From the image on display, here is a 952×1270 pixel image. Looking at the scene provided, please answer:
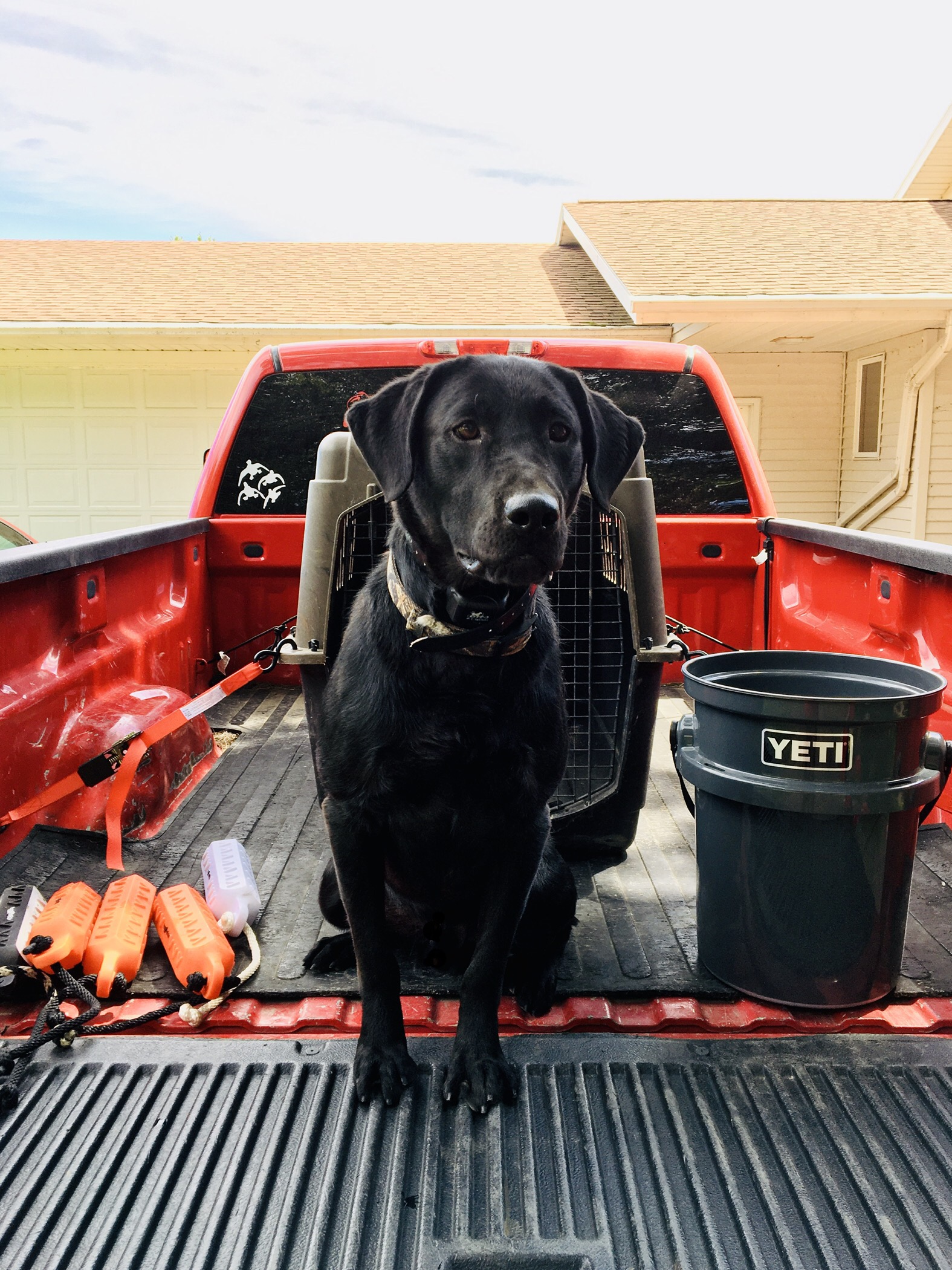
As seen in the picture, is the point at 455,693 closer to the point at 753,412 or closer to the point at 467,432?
the point at 467,432

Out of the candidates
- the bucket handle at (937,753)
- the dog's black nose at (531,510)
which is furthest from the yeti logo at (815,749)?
the dog's black nose at (531,510)

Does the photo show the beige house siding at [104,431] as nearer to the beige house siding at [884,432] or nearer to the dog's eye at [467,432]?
the beige house siding at [884,432]

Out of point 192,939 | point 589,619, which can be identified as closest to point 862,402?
Answer: point 589,619

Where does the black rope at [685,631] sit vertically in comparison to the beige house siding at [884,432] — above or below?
below

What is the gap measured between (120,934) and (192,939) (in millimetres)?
175

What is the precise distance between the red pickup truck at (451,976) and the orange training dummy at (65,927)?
112mm

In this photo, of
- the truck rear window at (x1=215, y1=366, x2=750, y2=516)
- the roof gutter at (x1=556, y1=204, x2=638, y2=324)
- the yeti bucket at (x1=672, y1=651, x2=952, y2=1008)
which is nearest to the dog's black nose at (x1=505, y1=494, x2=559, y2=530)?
the yeti bucket at (x1=672, y1=651, x2=952, y2=1008)

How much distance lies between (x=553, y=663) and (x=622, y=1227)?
1145mm

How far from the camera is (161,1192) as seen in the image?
5.35 ft

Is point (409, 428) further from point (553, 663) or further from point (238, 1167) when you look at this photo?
point (238, 1167)

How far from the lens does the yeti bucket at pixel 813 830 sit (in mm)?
2064

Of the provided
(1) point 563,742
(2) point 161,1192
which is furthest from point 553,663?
(2) point 161,1192

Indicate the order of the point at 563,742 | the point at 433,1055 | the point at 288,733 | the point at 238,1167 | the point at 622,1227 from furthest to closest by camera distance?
1. the point at 288,733
2. the point at 563,742
3. the point at 433,1055
4. the point at 238,1167
5. the point at 622,1227

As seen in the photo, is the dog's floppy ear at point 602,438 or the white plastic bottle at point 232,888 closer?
the dog's floppy ear at point 602,438
